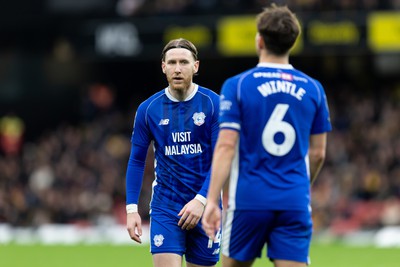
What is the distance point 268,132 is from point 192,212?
53.4 inches

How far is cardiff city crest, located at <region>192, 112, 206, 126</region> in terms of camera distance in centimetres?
754

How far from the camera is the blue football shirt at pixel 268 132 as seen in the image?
20.1 feet

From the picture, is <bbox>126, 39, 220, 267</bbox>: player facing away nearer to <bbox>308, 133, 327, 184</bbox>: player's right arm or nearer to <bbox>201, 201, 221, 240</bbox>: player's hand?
<bbox>308, 133, 327, 184</bbox>: player's right arm

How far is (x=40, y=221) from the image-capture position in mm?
25031

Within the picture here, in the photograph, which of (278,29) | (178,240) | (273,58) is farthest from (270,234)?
(178,240)

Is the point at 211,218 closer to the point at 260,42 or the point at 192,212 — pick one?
the point at 260,42

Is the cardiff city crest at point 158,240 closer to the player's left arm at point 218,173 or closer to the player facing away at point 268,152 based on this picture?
the player facing away at point 268,152

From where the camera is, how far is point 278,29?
6.08 m

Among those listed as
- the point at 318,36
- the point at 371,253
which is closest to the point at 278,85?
the point at 371,253

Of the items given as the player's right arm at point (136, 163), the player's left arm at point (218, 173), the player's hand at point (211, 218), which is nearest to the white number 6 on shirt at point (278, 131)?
the player's left arm at point (218, 173)

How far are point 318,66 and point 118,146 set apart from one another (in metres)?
5.78

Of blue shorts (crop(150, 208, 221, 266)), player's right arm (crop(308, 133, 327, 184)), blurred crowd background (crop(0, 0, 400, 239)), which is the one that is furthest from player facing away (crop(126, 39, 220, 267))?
blurred crowd background (crop(0, 0, 400, 239))

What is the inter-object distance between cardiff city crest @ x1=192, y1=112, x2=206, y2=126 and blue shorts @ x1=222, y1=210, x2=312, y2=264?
1423mm

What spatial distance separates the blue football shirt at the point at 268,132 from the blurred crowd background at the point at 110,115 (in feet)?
50.0
